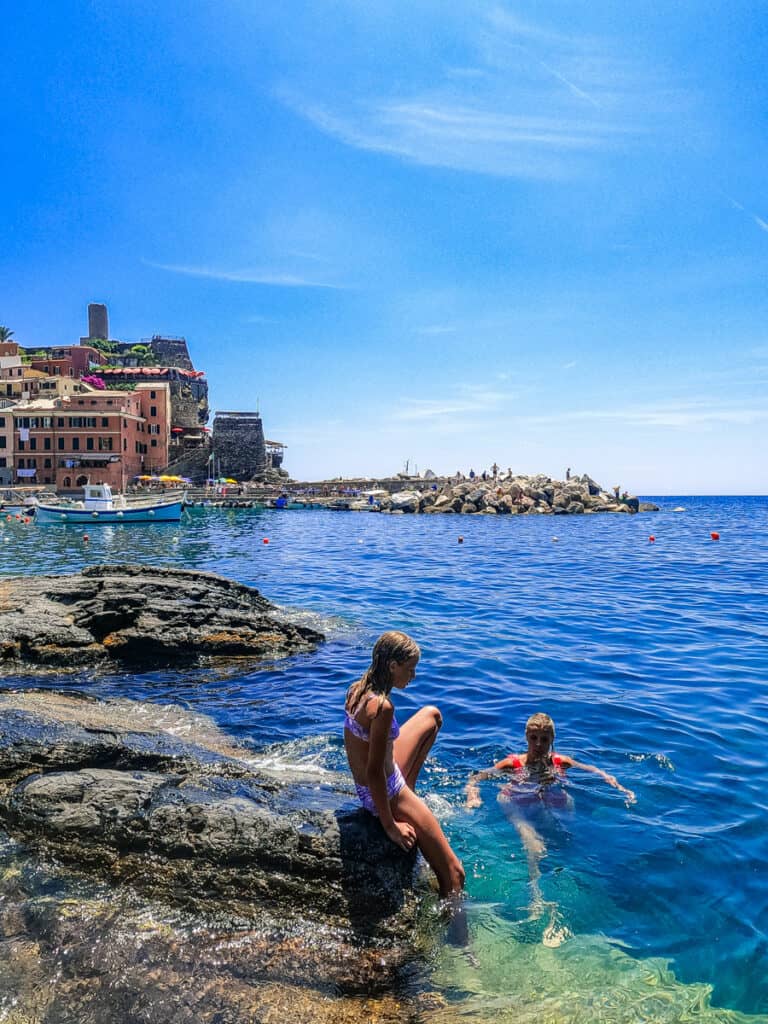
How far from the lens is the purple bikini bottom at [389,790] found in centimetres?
454

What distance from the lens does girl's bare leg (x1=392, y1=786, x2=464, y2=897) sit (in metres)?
4.61

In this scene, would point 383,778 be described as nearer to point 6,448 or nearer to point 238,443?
point 6,448

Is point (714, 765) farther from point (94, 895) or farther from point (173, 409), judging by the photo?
point (173, 409)

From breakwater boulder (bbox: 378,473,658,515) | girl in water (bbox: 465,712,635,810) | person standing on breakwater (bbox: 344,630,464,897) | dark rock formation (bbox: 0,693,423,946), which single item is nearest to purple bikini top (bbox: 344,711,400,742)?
person standing on breakwater (bbox: 344,630,464,897)

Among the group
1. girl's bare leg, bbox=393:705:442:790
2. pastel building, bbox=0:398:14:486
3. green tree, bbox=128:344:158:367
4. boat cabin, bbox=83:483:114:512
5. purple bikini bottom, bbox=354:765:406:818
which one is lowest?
purple bikini bottom, bbox=354:765:406:818

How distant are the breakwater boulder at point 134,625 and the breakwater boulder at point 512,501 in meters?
55.7

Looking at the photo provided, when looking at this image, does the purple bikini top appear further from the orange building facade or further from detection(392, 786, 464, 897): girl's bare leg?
the orange building facade

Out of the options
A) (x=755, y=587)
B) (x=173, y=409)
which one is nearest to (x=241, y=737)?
(x=755, y=587)

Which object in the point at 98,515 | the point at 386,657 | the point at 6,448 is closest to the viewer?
the point at 386,657

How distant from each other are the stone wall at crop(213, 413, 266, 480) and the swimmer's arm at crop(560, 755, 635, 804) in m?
84.1

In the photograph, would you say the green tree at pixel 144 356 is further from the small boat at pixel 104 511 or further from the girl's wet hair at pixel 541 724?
the girl's wet hair at pixel 541 724

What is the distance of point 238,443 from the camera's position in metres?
89.1

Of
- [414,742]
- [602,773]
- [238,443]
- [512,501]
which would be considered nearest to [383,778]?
[414,742]

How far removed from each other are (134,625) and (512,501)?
60.4 m
